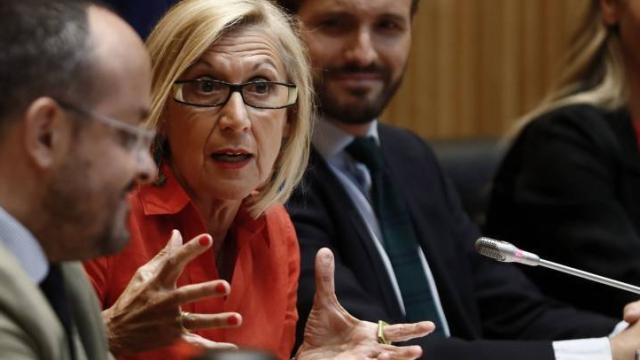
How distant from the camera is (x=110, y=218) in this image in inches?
48.9

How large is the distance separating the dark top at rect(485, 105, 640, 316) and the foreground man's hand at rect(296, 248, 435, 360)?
31.1 inches

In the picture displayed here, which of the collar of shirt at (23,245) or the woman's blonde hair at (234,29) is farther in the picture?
the woman's blonde hair at (234,29)

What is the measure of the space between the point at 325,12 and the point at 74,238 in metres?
1.03

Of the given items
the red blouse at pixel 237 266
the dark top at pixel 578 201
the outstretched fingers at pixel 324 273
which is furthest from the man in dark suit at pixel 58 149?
the dark top at pixel 578 201

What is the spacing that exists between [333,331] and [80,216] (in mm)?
633

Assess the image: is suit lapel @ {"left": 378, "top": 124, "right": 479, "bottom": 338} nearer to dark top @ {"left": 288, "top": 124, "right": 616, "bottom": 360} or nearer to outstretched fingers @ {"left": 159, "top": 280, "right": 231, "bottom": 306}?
dark top @ {"left": 288, "top": 124, "right": 616, "bottom": 360}

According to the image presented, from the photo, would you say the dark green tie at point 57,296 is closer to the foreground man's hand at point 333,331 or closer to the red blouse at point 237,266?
the red blouse at point 237,266

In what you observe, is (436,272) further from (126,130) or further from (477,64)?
(477,64)

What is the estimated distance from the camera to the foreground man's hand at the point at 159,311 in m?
1.46

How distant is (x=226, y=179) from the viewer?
1.74 m

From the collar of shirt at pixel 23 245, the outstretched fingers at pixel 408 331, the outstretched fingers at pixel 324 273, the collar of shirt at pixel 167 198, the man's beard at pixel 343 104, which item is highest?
the collar of shirt at pixel 23 245

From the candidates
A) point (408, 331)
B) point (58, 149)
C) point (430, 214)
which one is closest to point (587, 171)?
point (430, 214)

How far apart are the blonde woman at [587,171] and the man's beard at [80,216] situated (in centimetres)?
138

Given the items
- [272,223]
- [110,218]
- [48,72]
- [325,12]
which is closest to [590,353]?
[272,223]
